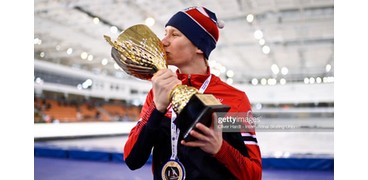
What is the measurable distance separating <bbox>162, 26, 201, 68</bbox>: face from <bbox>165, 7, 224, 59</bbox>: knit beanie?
1 cm

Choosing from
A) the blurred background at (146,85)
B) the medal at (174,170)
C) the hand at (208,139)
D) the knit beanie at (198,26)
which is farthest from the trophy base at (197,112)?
the blurred background at (146,85)

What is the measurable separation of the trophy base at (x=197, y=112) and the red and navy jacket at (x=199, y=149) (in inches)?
4.2

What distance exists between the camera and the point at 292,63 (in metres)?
15.1

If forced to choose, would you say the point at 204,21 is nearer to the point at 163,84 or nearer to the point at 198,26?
the point at 198,26

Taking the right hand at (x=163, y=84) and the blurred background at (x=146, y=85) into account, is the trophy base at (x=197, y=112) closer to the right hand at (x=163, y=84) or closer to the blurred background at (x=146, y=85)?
the right hand at (x=163, y=84)

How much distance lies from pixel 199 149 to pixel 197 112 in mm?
230

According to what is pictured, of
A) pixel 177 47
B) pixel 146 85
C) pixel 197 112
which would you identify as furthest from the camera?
pixel 146 85

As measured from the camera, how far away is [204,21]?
0.96 m

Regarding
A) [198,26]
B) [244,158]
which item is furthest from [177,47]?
[244,158]

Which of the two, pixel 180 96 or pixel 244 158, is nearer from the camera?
pixel 180 96

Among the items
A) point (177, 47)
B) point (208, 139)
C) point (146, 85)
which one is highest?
point (146, 85)

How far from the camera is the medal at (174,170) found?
0.86 metres
